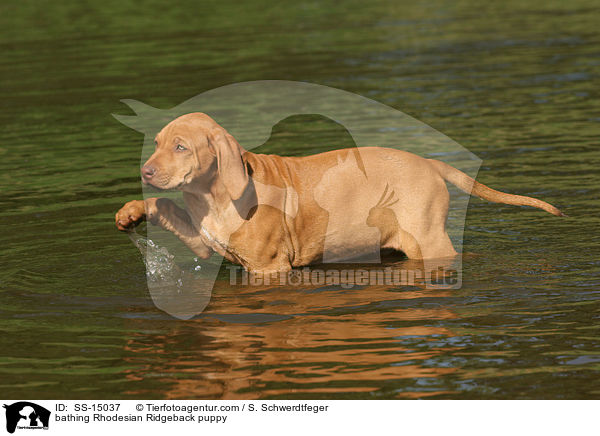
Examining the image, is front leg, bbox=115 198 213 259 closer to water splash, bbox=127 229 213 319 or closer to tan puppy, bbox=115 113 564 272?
tan puppy, bbox=115 113 564 272

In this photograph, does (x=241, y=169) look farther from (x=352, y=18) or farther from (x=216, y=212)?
(x=352, y=18)

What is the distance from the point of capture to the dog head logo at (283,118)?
8.32 m

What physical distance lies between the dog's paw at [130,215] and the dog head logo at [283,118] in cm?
32

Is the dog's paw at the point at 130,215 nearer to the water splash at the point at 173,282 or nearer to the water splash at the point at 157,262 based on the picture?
the water splash at the point at 173,282

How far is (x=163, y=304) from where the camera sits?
797cm

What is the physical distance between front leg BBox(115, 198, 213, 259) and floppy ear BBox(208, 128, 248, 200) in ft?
2.11

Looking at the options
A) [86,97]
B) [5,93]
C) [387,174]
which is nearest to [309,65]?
[86,97]

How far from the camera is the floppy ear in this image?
7695 millimetres

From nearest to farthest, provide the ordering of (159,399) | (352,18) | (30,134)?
(159,399), (30,134), (352,18)

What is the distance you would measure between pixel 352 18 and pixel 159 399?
71.2ft
